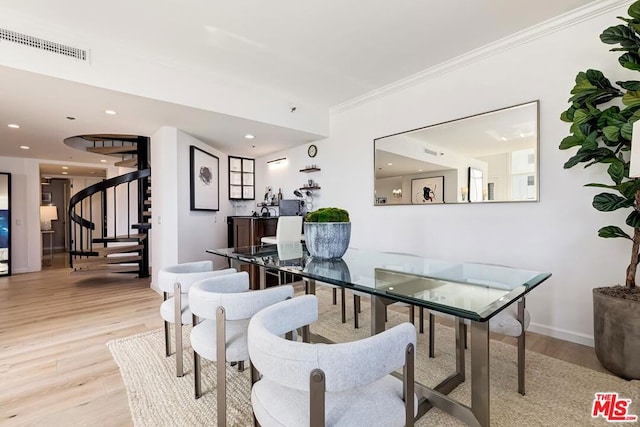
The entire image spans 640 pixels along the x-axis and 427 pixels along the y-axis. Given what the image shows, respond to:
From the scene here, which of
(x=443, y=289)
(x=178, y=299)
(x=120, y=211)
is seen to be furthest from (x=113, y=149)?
(x=443, y=289)

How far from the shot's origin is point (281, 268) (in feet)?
6.15

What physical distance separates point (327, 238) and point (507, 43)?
253 centimetres

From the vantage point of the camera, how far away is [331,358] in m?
0.77

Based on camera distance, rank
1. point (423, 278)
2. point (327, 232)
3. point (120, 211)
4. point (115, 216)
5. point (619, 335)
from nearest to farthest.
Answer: point (423, 278)
point (619, 335)
point (327, 232)
point (115, 216)
point (120, 211)

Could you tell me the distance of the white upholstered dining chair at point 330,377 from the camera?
0.78 meters

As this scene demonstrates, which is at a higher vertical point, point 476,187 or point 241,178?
point 241,178

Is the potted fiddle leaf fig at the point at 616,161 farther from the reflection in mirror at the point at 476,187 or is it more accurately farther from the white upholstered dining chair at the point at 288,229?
the white upholstered dining chair at the point at 288,229

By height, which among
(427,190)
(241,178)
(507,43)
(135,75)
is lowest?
(427,190)

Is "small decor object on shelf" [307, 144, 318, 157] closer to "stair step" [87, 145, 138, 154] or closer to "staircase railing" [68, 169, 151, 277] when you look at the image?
"staircase railing" [68, 169, 151, 277]

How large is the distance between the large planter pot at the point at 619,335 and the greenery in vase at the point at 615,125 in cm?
14

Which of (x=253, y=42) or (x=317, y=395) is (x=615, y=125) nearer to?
(x=317, y=395)

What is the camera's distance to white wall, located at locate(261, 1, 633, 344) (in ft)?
7.82

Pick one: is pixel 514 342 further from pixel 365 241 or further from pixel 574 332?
pixel 365 241

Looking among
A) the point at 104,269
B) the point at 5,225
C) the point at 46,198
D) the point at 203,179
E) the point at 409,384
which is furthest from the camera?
the point at 46,198
